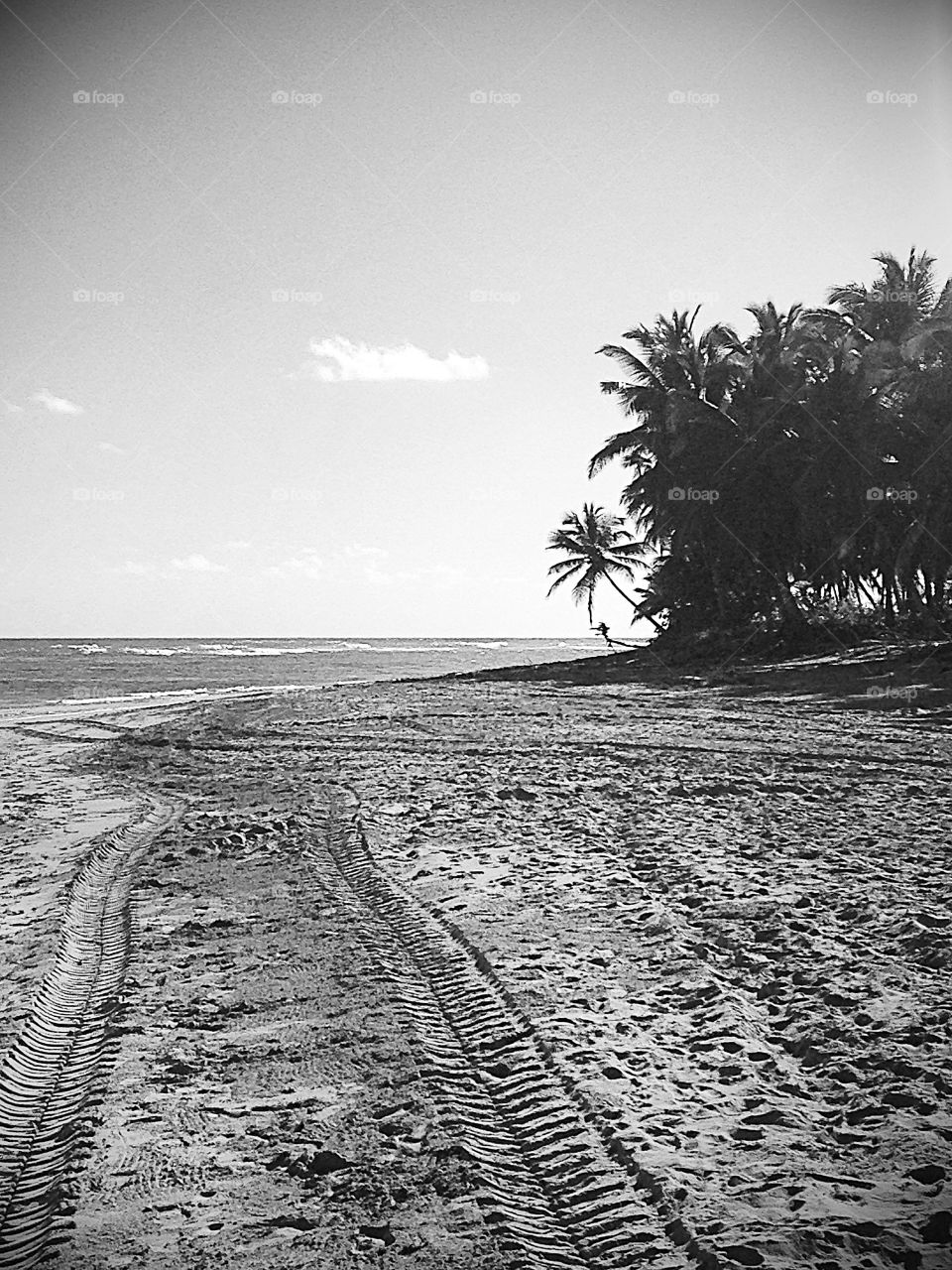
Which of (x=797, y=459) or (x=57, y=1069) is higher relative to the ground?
(x=797, y=459)

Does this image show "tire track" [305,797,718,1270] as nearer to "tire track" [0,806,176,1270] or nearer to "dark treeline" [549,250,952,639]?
"tire track" [0,806,176,1270]

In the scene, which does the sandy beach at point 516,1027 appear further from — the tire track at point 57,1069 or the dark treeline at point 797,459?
the dark treeline at point 797,459

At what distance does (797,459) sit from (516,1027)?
2424 cm

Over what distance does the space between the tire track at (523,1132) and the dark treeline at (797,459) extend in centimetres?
2008

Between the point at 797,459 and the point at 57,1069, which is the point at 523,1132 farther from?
the point at 797,459

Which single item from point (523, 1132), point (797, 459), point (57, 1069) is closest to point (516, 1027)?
point (523, 1132)

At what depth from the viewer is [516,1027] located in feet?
12.9

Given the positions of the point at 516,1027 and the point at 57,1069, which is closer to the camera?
the point at 57,1069

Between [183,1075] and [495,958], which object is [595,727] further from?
[183,1075]

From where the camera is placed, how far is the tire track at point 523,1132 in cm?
261

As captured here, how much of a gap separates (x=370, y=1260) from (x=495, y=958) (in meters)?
2.14

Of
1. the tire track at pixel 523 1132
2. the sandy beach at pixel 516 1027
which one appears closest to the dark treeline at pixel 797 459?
the sandy beach at pixel 516 1027

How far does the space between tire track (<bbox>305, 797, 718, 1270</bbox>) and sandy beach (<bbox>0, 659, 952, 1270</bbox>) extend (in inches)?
0.5

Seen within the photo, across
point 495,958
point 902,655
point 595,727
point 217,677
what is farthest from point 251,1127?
point 217,677
